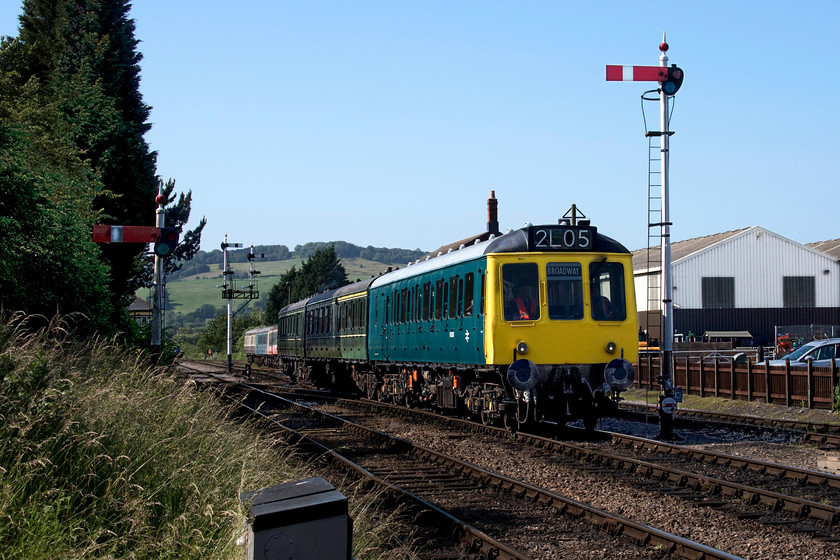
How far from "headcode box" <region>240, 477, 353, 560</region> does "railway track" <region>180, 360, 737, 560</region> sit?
10.2ft

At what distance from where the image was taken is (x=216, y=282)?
165m

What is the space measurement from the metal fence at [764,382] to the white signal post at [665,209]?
4.19 m

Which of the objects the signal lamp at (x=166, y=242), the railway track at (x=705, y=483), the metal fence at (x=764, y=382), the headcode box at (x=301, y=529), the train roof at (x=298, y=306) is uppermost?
the signal lamp at (x=166, y=242)

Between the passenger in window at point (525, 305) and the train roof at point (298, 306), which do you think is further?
the train roof at point (298, 306)

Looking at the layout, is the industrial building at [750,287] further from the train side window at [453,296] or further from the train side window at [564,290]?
the train side window at [564,290]

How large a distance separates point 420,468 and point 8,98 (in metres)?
15.6

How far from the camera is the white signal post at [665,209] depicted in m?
15.2

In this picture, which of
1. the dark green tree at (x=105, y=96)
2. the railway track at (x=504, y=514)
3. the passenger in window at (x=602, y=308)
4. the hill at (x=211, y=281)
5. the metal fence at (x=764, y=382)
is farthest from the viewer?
the hill at (x=211, y=281)

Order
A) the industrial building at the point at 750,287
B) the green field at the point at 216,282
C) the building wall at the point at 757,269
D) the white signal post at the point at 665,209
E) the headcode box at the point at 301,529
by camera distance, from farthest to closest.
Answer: the green field at the point at 216,282 < the building wall at the point at 757,269 < the industrial building at the point at 750,287 < the white signal post at the point at 665,209 < the headcode box at the point at 301,529

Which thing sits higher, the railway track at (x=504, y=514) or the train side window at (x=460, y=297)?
the train side window at (x=460, y=297)

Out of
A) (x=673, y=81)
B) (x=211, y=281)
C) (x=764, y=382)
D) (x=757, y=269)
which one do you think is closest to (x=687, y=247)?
(x=757, y=269)

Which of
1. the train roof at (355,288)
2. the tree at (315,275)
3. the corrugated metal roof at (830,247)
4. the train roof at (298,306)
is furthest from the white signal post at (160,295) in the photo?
the tree at (315,275)

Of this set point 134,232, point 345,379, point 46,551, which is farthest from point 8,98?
point 46,551

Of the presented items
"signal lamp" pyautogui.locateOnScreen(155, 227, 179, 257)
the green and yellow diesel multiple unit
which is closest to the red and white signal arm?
the green and yellow diesel multiple unit
